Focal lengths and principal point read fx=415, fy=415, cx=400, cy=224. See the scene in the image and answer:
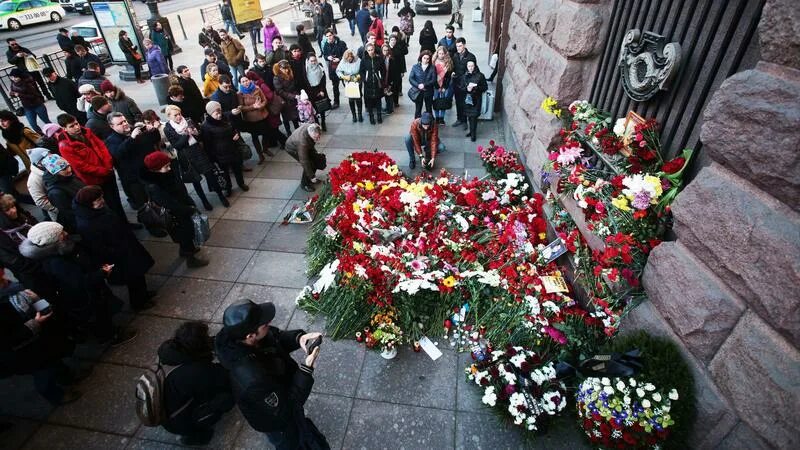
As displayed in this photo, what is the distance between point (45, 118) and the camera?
1026 centimetres

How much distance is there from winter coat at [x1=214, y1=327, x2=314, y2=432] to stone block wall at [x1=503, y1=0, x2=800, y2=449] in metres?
2.95

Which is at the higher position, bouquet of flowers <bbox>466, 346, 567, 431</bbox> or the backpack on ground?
the backpack on ground

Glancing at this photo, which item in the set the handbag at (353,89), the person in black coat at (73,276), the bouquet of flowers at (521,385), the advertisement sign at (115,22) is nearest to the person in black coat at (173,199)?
the person in black coat at (73,276)

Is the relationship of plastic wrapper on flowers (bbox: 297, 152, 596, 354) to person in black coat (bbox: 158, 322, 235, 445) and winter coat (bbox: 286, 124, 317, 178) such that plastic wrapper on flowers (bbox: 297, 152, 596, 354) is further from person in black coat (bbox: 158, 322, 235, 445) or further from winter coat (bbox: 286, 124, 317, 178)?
person in black coat (bbox: 158, 322, 235, 445)

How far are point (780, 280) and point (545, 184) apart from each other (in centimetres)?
338

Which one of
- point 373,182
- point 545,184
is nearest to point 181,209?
point 373,182

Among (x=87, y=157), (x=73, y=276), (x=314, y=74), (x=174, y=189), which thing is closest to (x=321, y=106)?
(x=314, y=74)

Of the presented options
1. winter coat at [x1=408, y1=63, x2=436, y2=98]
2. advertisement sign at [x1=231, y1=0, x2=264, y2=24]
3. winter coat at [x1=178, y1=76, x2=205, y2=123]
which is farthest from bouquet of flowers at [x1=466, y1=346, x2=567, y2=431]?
advertisement sign at [x1=231, y1=0, x2=264, y2=24]

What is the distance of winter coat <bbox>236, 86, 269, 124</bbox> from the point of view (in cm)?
818

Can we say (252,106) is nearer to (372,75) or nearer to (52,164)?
(372,75)

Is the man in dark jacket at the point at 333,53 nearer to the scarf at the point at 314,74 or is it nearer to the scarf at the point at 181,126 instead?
the scarf at the point at 314,74

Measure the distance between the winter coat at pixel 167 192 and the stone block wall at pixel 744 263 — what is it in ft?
18.6

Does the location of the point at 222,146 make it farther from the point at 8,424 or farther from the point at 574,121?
the point at 574,121

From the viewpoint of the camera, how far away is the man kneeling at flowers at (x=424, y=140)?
25.3 ft
